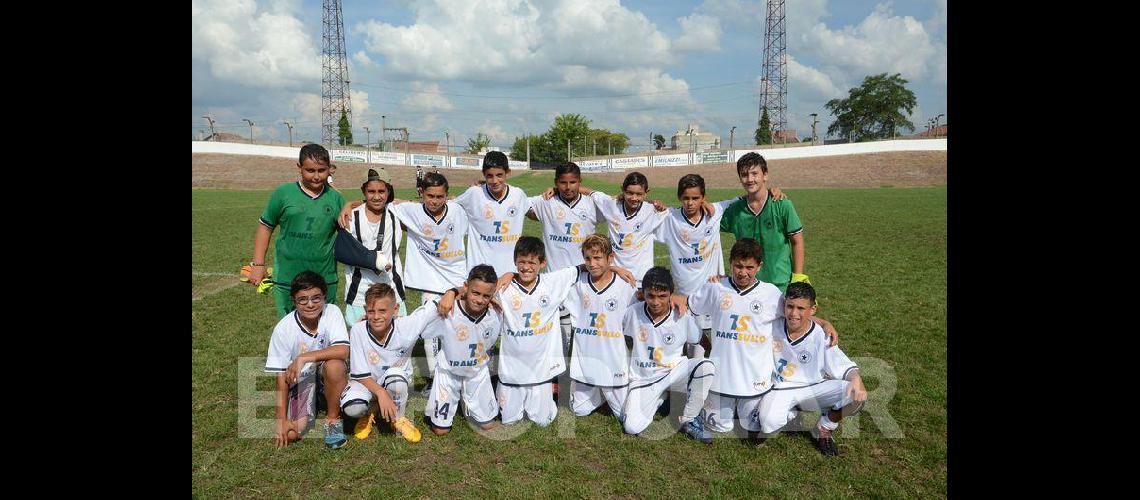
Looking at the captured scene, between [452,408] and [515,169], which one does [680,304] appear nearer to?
[452,408]

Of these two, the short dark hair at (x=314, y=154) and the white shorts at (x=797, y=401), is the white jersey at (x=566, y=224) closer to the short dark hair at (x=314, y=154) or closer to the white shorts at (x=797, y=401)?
the short dark hair at (x=314, y=154)

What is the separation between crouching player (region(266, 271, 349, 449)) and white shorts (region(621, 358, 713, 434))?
1.94m

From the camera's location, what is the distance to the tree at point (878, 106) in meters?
68.0

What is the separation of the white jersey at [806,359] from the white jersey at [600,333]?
42.7 inches

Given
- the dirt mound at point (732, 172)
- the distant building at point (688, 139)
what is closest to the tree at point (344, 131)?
the dirt mound at point (732, 172)

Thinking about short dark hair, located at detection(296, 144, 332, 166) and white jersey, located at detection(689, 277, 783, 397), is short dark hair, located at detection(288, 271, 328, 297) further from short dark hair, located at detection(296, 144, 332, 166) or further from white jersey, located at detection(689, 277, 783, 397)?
white jersey, located at detection(689, 277, 783, 397)

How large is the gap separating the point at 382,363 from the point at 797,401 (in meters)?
2.86

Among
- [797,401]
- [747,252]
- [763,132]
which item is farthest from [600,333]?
[763,132]

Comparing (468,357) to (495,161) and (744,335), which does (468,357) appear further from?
(744,335)

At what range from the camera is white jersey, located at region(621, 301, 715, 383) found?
4148mm

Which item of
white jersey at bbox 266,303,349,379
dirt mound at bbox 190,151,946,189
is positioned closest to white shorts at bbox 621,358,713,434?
white jersey at bbox 266,303,349,379

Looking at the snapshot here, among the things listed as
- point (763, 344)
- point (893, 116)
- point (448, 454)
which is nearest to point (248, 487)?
point (448, 454)

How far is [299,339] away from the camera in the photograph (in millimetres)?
4023
